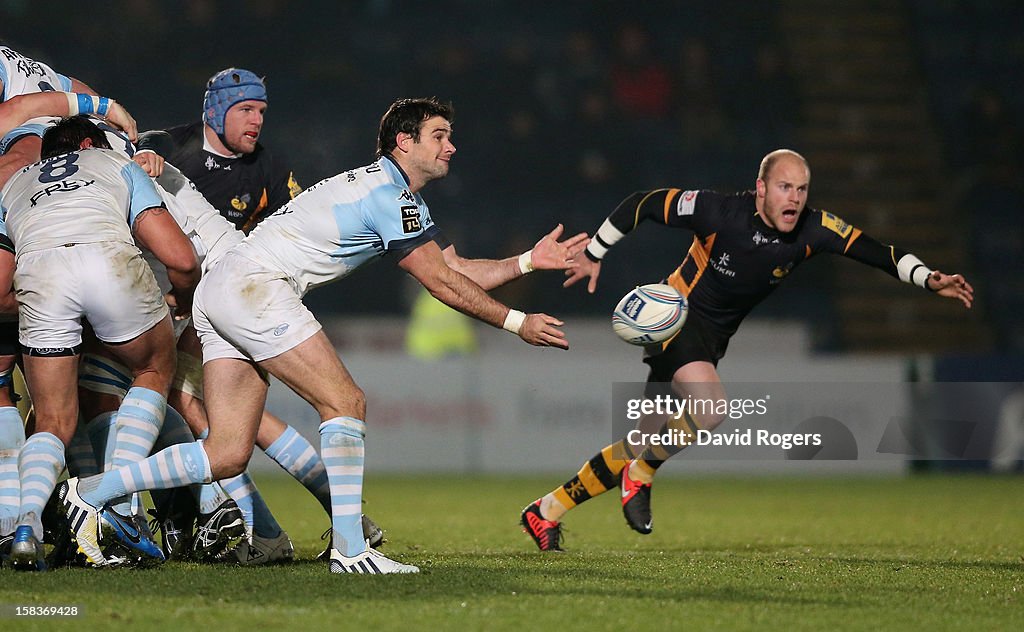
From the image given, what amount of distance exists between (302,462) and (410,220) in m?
1.46

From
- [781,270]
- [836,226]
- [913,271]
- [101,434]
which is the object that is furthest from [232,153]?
[913,271]

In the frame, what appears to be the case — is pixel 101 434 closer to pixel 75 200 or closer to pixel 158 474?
pixel 158 474

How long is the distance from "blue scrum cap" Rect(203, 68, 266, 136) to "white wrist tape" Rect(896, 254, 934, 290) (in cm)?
349

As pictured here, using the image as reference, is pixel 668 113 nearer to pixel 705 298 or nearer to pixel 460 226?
pixel 460 226

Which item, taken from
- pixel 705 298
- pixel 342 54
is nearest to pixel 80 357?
pixel 705 298

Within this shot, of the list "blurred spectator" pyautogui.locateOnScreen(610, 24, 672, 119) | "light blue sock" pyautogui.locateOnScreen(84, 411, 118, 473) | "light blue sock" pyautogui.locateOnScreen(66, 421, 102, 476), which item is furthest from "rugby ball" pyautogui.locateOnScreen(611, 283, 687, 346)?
"blurred spectator" pyautogui.locateOnScreen(610, 24, 672, 119)

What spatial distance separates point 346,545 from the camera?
5.36m

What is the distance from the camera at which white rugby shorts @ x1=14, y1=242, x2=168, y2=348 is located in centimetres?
568

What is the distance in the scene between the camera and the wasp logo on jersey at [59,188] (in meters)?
5.83

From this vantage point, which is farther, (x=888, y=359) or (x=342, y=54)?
(x=342, y=54)

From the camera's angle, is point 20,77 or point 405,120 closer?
point 405,120

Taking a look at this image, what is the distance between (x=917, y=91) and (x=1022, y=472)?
8.05 m

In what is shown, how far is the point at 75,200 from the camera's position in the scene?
228 inches

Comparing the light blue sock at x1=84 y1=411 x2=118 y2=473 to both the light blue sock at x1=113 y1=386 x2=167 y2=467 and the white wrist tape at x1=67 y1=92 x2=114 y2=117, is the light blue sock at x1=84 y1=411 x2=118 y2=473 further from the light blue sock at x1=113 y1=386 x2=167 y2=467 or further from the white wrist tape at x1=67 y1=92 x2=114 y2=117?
the white wrist tape at x1=67 y1=92 x2=114 y2=117
